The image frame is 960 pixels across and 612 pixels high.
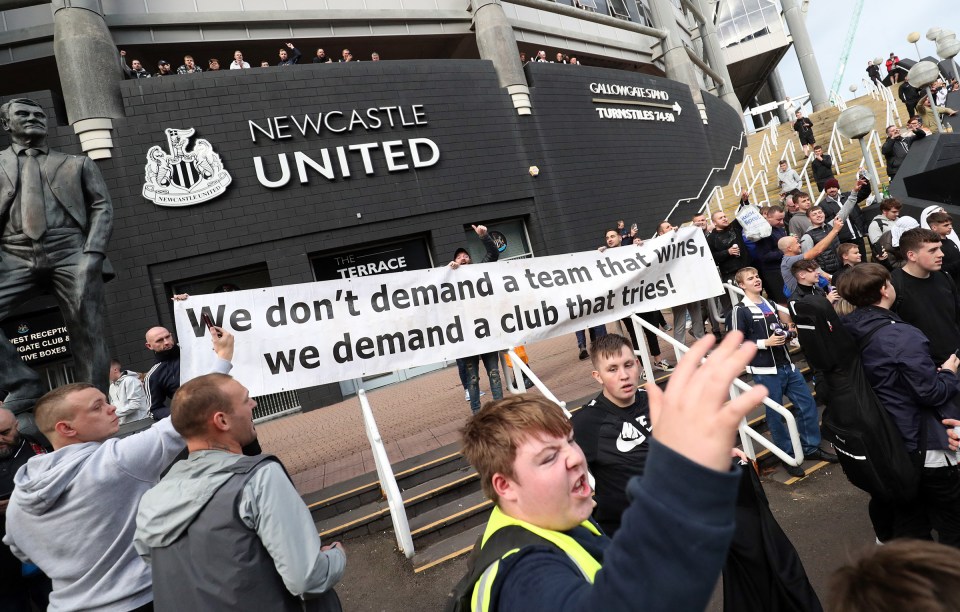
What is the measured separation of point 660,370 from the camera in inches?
287

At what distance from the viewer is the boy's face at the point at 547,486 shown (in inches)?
50.4

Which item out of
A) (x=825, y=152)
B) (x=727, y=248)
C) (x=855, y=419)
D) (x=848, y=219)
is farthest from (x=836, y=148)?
(x=855, y=419)

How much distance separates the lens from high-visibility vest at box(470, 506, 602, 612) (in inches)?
44.1

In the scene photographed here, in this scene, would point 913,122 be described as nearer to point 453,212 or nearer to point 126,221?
point 453,212

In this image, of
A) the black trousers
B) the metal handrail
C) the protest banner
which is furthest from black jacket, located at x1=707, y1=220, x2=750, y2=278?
the metal handrail

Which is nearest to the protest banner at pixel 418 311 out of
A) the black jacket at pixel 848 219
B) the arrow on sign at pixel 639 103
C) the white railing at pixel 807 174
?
the black jacket at pixel 848 219

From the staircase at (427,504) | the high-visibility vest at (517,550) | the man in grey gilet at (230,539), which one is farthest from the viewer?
the staircase at (427,504)

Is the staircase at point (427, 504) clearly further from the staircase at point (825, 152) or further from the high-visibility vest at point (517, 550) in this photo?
the staircase at point (825, 152)

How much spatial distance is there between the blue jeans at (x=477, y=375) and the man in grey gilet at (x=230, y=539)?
4.16 metres

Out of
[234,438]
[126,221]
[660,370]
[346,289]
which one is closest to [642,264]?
[660,370]

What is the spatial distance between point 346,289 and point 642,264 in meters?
3.51

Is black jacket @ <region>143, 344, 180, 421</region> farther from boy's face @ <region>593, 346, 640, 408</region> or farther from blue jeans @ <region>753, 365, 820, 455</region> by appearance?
blue jeans @ <region>753, 365, 820, 455</region>

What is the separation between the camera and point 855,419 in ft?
9.57

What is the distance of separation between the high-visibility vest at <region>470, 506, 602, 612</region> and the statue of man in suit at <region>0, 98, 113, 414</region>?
16.5ft
